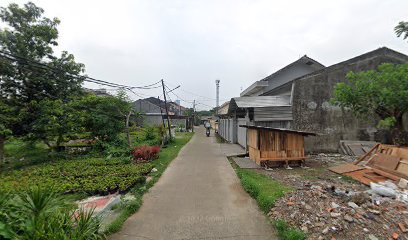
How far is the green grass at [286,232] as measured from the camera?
12.9 feet

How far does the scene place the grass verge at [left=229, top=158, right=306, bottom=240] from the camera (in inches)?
160

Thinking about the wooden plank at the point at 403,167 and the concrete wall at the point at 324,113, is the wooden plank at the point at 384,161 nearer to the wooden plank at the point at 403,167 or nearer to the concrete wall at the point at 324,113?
the wooden plank at the point at 403,167

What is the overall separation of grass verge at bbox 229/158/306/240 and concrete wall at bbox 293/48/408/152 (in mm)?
6105

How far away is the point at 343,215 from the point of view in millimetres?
4328

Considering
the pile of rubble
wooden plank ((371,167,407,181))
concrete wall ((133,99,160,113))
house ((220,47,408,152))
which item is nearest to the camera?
the pile of rubble

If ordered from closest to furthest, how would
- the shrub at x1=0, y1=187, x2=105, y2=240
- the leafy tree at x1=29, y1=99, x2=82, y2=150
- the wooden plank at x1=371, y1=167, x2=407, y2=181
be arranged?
the shrub at x1=0, y1=187, x2=105, y2=240 → the wooden plank at x1=371, y1=167, x2=407, y2=181 → the leafy tree at x1=29, y1=99, x2=82, y2=150

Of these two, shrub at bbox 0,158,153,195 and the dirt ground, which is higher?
the dirt ground

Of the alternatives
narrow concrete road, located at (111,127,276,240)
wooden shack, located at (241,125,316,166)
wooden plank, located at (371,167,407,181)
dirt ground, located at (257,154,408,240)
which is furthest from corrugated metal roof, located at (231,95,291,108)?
dirt ground, located at (257,154,408,240)

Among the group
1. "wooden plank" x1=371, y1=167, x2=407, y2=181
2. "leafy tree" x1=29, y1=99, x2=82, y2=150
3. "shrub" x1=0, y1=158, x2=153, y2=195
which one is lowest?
"shrub" x1=0, y1=158, x2=153, y2=195

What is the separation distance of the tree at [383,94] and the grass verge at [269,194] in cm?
494

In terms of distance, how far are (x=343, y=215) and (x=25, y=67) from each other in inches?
633

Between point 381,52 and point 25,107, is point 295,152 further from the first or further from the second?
point 25,107

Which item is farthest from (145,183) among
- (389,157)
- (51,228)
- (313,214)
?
(389,157)

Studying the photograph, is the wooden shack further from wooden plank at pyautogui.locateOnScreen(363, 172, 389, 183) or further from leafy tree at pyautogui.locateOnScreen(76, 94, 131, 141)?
leafy tree at pyautogui.locateOnScreen(76, 94, 131, 141)
